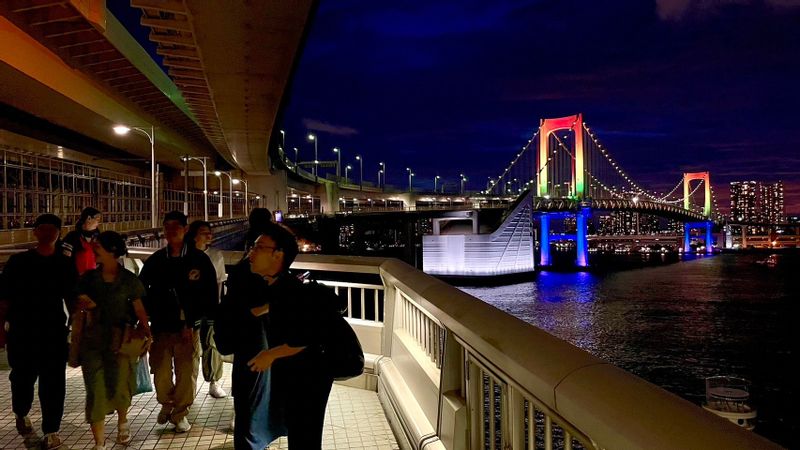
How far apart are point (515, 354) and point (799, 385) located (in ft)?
94.2

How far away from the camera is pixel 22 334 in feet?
13.2

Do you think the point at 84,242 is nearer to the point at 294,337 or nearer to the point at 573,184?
the point at 294,337

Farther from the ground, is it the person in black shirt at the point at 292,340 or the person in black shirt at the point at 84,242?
the person in black shirt at the point at 84,242

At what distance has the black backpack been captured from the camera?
2477mm

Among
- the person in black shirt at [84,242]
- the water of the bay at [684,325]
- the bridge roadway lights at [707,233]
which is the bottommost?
the water of the bay at [684,325]

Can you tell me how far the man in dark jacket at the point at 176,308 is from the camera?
4.20 m

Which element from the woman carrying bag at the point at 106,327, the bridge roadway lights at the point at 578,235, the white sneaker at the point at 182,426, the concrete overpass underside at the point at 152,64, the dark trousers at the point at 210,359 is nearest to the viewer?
the woman carrying bag at the point at 106,327

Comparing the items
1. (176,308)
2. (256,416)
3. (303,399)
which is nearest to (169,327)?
(176,308)

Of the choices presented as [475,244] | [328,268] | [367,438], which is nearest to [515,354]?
[367,438]

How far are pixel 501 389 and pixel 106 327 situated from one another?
2655 millimetres

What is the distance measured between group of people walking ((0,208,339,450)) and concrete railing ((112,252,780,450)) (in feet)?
2.17

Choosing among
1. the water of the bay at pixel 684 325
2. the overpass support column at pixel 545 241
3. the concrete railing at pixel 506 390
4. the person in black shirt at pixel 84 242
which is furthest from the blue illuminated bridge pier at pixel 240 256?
the overpass support column at pixel 545 241

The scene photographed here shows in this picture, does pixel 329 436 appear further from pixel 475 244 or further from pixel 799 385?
pixel 475 244

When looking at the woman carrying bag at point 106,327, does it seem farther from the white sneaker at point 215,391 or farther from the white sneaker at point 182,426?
the white sneaker at point 215,391
